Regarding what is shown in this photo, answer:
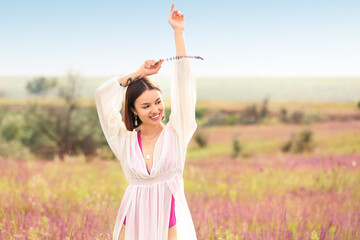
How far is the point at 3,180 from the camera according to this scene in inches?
271

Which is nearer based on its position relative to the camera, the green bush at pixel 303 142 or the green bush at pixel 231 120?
the green bush at pixel 303 142

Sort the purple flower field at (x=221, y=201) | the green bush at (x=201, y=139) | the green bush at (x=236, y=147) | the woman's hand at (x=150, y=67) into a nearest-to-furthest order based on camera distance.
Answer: the woman's hand at (x=150, y=67) → the purple flower field at (x=221, y=201) → the green bush at (x=236, y=147) → the green bush at (x=201, y=139)

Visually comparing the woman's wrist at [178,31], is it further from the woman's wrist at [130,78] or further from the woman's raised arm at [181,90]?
the woman's wrist at [130,78]

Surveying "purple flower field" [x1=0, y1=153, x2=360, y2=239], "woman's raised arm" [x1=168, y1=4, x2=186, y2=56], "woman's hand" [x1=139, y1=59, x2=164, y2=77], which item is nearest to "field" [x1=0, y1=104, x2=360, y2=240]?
"purple flower field" [x1=0, y1=153, x2=360, y2=239]

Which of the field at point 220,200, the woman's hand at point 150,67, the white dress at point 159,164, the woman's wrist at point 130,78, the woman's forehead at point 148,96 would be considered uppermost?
the woman's hand at point 150,67

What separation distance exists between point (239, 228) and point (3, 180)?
4.79 m

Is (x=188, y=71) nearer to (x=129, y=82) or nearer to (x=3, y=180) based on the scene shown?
(x=129, y=82)

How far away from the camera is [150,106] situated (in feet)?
8.70

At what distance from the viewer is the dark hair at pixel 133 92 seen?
8.65 feet

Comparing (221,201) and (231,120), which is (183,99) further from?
(231,120)

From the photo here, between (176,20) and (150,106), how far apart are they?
64 centimetres

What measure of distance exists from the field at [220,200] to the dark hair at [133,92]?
35.1 inches

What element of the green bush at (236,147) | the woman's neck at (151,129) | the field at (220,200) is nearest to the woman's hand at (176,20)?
the woman's neck at (151,129)

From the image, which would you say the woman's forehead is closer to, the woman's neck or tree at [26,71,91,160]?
the woman's neck
